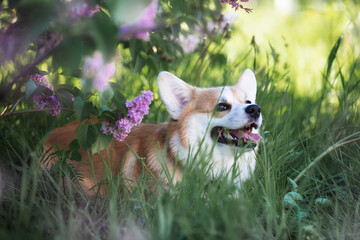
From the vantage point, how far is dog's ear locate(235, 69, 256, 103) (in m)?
2.73

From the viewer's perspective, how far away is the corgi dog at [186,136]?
2.39 metres

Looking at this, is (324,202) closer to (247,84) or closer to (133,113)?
(247,84)

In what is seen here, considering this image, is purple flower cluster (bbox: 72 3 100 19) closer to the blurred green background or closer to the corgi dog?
the corgi dog

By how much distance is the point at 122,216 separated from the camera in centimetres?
179

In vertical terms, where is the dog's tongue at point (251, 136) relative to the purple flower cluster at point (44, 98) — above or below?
below

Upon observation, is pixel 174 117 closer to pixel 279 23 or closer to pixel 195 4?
pixel 195 4

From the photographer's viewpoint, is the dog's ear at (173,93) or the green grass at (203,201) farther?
the dog's ear at (173,93)

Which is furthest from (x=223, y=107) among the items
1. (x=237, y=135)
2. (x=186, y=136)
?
(x=186, y=136)

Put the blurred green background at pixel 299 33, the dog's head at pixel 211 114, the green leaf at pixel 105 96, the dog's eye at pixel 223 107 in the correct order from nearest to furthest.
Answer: the green leaf at pixel 105 96 < the dog's head at pixel 211 114 < the dog's eye at pixel 223 107 < the blurred green background at pixel 299 33

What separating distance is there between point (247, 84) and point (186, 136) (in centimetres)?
62

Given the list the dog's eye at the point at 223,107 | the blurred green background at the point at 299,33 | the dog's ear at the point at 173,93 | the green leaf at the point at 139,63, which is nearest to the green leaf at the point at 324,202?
the dog's eye at the point at 223,107

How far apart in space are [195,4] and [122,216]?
2.02m

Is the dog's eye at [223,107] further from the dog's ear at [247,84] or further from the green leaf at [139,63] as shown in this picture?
the green leaf at [139,63]

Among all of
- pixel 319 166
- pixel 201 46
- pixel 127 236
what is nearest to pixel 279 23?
pixel 201 46
